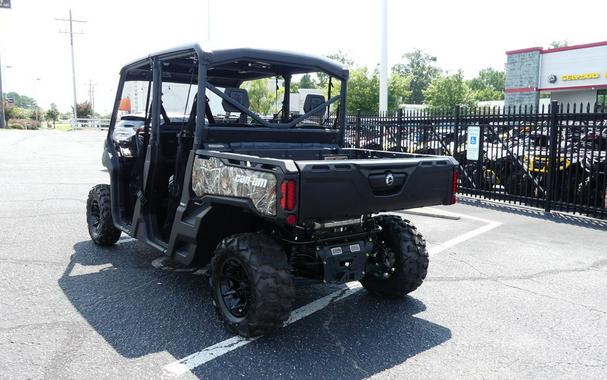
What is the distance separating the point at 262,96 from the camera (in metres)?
6.40

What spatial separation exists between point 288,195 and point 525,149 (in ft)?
27.0

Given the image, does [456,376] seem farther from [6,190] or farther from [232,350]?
[6,190]

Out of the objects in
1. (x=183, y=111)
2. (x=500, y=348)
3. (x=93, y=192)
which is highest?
(x=183, y=111)

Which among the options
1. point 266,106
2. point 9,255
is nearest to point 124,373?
point 266,106

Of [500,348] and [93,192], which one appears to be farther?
[93,192]

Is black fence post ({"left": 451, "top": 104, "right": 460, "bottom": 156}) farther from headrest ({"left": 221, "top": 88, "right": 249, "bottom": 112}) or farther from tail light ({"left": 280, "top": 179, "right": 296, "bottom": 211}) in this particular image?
tail light ({"left": 280, "top": 179, "right": 296, "bottom": 211})

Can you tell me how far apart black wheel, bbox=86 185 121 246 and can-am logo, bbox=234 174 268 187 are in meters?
2.96

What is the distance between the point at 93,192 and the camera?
6.37m

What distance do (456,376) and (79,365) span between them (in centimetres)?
250

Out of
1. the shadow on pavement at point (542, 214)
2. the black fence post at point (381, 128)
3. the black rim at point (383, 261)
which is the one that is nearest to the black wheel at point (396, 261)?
the black rim at point (383, 261)

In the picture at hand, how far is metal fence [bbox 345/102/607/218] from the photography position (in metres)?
8.94

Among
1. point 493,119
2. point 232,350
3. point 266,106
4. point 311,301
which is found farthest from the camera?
point 493,119

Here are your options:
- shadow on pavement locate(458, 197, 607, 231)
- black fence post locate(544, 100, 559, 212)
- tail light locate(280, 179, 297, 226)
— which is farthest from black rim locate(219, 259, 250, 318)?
black fence post locate(544, 100, 559, 212)

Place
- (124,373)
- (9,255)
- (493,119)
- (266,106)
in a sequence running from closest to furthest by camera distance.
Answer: (124,373)
(266,106)
(9,255)
(493,119)
